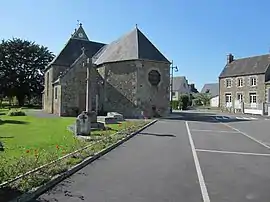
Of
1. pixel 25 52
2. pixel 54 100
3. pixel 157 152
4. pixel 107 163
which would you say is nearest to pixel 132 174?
pixel 107 163

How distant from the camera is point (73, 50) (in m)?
45.2

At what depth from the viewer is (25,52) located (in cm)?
6438

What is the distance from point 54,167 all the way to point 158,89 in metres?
30.5

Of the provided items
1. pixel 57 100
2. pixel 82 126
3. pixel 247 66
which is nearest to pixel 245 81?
pixel 247 66

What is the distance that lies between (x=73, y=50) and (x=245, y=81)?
107 feet

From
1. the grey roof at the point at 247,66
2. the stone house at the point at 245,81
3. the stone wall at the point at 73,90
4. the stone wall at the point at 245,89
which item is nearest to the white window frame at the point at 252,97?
the stone house at the point at 245,81

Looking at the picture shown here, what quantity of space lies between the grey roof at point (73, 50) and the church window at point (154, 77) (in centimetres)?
1197

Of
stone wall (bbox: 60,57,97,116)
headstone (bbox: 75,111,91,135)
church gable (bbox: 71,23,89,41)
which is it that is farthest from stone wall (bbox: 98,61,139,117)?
headstone (bbox: 75,111,91,135)

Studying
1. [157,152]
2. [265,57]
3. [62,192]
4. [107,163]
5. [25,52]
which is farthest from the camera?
[25,52]

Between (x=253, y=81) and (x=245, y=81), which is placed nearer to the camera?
(x=253, y=81)

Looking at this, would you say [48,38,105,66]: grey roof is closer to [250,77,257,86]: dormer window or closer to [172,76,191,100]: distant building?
[250,77,257,86]: dormer window

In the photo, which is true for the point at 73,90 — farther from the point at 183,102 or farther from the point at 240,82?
the point at 240,82

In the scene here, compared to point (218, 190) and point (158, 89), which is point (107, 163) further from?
point (158, 89)

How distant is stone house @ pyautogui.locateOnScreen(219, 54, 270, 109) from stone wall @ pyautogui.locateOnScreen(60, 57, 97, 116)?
31.3m
